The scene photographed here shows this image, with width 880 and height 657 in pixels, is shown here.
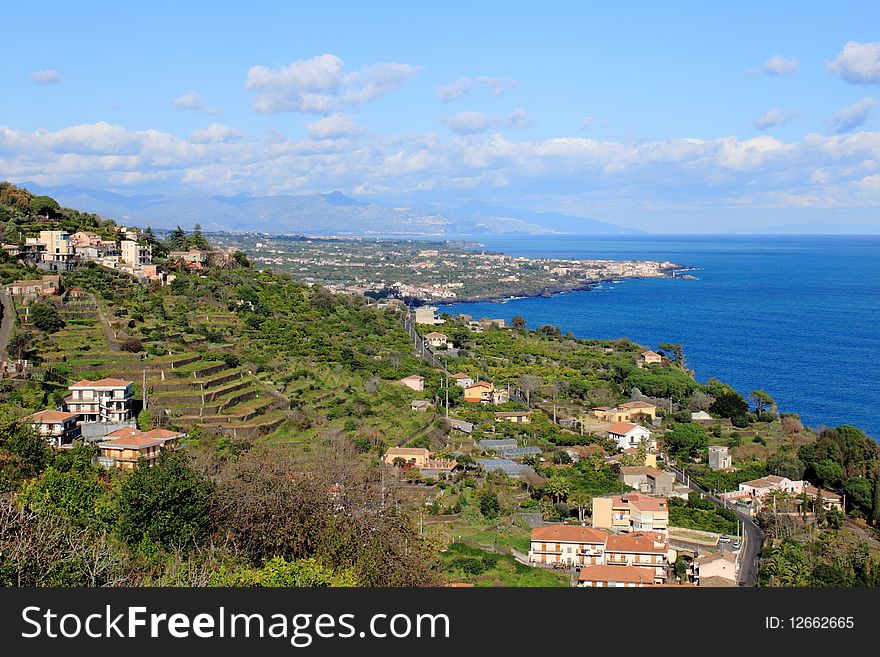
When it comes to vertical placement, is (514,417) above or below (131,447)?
below

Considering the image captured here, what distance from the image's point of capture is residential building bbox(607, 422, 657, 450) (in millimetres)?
25094

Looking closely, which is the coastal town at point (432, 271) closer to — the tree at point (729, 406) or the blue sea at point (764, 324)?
the blue sea at point (764, 324)

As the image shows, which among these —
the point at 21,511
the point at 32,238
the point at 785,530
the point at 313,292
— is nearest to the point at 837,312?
the point at 313,292

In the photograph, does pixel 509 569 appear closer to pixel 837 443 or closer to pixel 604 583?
pixel 604 583

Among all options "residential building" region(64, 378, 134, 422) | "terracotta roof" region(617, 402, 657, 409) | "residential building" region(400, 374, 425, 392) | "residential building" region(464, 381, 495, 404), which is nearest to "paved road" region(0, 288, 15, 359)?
"residential building" region(64, 378, 134, 422)

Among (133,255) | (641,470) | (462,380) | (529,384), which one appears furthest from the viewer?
(133,255)

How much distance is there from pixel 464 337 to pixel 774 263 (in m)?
99.8

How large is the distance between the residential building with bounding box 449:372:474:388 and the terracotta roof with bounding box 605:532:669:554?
14.3 m

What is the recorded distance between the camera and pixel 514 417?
2695 centimetres

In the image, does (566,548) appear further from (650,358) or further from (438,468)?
(650,358)

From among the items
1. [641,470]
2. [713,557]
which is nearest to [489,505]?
[713,557]

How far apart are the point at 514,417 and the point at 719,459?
249 inches

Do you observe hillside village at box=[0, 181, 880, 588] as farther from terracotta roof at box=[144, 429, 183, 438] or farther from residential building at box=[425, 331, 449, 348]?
residential building at box=[425, 331, 449, 348]

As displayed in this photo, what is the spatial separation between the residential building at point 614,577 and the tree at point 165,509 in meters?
6.50
